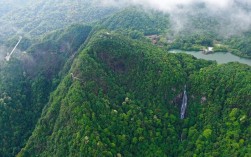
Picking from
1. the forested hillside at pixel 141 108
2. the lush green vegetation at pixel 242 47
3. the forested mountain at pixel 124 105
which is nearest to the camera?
the forested hillside at pixel 141 108

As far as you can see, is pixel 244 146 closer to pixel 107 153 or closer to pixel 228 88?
pixel 228 88

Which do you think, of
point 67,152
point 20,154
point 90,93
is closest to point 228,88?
point 90,93

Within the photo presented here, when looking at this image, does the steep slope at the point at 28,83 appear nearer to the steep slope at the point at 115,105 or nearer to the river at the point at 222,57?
the steep slope at the point at 115,105

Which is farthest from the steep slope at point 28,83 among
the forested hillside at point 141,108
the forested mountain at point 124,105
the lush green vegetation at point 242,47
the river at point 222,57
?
the lush green vegetation at point 242,47

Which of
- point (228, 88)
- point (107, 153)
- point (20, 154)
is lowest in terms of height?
point (20, 154)

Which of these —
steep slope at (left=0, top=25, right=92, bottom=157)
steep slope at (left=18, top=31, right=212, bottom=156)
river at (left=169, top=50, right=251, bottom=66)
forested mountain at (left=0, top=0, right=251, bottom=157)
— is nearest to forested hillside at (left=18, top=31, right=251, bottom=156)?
steep slope at (left=18, top=31, right=212, bottom=156)

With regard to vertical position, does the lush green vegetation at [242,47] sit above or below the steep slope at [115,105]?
below

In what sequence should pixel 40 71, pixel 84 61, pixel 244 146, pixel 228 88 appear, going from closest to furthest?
pixel 244 146 < pixel 228 88 < pixel 84 61 < pixel 40 71
